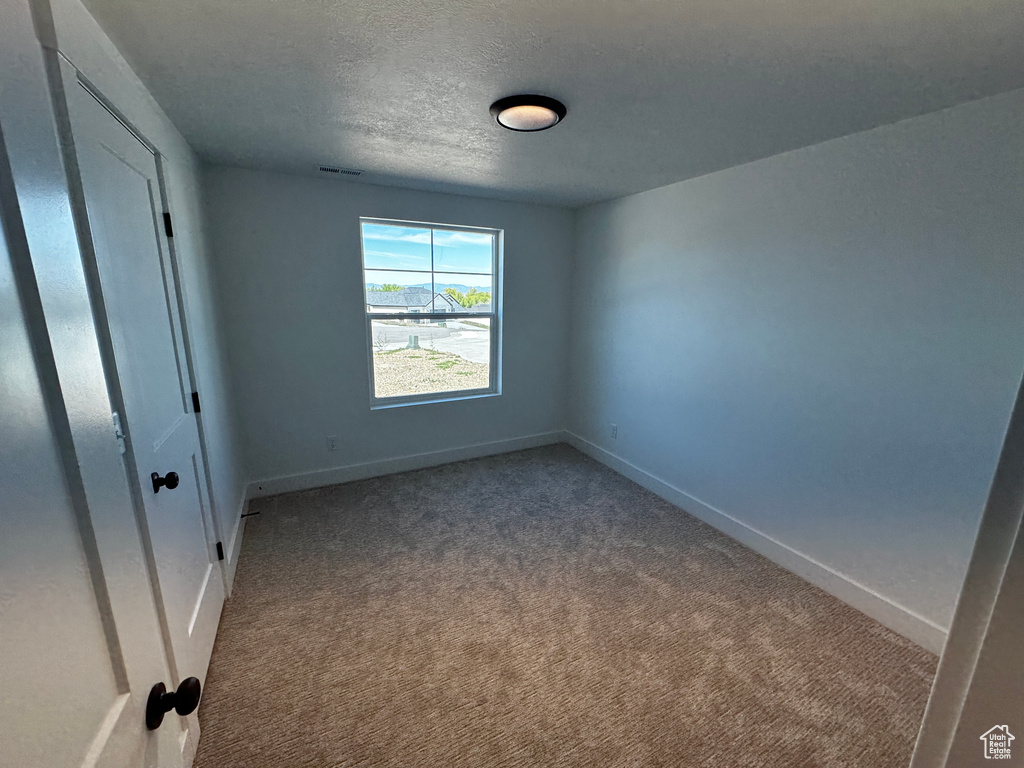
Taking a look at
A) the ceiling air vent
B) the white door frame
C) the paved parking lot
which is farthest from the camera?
the paved parking lot

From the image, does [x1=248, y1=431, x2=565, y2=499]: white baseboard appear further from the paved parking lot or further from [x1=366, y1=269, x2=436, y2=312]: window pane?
[x1=366, y1=269, x2=436, y2=312]: window pane

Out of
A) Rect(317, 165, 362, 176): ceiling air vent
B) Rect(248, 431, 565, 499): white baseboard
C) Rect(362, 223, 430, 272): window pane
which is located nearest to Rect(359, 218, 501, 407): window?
Rect(362, 223, 430, 272): window pane

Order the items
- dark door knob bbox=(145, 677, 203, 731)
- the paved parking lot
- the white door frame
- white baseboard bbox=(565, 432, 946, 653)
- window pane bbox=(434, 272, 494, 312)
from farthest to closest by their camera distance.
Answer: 1. window pane bbox=(434, 272, 494, 312)
2. the paved parking lot
3. white baseboard bbox=(565, 432, 946, 653)
4. the white door frame
5. dark door knob bbox=(145, 677, 203, 731)

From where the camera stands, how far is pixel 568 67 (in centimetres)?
145

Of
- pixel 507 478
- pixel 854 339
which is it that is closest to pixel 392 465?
pixel 507 478

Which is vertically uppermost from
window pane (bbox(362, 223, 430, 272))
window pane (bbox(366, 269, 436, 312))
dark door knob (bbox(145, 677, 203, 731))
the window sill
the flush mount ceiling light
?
the flush mount ceiling light

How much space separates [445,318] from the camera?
3.67 meters

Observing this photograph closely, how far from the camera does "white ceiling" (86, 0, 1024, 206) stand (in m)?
1.17

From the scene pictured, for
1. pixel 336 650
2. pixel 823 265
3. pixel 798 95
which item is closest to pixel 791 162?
pixel 823 265

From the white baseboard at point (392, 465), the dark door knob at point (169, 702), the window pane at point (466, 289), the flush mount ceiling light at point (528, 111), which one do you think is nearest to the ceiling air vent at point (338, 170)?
the window pane at point (466, 289)

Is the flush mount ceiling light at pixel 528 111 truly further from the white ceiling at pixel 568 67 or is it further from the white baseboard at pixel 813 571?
the white baseboard at pixel 813 571

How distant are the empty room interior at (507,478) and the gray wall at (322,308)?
0.03 meters

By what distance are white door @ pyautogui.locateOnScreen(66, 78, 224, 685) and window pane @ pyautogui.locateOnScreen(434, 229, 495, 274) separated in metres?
2.04

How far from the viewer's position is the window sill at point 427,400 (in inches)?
139
